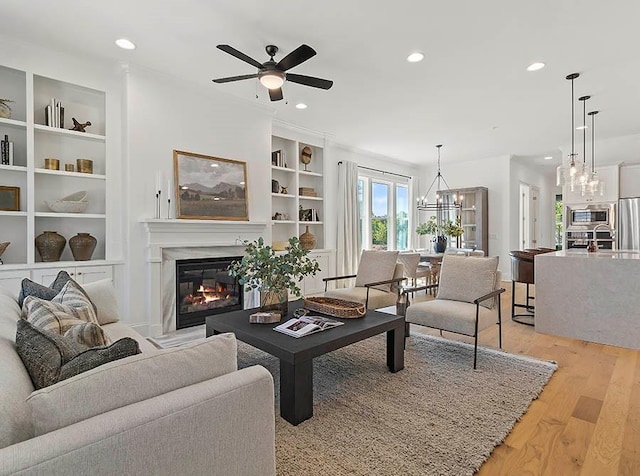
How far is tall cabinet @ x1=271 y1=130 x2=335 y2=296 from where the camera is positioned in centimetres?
590

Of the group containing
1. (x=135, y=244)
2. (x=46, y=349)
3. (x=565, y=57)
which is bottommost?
(x=46, y=349)

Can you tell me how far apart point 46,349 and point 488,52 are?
158 inches

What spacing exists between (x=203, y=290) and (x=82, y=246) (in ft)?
4.53

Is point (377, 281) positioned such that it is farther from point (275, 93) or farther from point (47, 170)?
point (47, 170)

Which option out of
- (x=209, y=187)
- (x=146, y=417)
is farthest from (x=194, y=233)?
(x=146, y=417)

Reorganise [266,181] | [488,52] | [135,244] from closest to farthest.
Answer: [488,52], [135,244], [266,181]

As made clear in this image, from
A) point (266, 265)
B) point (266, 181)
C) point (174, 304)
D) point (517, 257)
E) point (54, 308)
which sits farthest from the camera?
point (266, 181)

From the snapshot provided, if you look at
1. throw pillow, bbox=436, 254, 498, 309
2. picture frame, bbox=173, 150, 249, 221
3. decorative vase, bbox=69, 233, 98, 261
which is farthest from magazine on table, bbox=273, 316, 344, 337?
decorative vase, bbox=69, 233, 98, 261

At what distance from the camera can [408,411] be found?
2240 millimetres

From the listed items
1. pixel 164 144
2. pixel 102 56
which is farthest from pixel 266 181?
pixel 102 56

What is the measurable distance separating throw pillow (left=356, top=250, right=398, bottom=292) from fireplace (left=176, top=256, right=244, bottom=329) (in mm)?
1645

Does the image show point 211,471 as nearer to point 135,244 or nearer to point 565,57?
point 135,244

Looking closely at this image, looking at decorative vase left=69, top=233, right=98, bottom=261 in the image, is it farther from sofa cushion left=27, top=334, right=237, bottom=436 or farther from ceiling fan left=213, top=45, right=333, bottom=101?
sofa cushion left=27, top=334, right=237, bottom=436

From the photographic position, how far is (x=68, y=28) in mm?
3070
